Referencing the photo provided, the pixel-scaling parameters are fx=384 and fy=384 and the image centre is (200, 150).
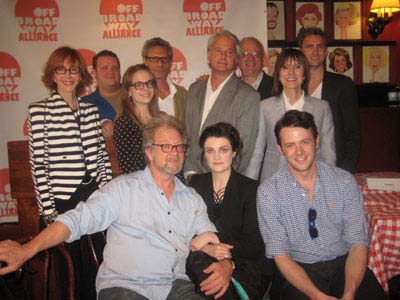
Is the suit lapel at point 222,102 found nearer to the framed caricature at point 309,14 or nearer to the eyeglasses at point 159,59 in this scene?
the eyeglasses at point 159,59

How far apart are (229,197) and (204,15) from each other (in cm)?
231

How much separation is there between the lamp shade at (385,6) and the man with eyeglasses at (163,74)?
330cm

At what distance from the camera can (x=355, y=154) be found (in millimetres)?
2869

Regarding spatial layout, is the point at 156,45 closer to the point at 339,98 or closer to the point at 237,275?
the point at 339,98

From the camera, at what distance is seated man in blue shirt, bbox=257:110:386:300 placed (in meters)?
1.97

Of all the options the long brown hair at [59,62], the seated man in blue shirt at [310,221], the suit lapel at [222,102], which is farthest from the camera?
the suit lapel at [222,102]

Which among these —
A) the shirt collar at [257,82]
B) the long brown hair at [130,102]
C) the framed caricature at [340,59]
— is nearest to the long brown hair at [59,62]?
the long brown hair at [130,102]

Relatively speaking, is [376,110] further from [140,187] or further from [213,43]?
[140,187]

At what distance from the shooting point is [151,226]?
1.96 metres

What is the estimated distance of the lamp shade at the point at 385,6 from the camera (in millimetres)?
5074

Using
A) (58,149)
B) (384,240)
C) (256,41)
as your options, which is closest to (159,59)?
(256,41)

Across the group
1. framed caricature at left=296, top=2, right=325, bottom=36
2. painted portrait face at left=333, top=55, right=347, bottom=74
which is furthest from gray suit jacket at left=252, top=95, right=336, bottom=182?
painted portrait face at left=333, top=55, right=347, bottom=74

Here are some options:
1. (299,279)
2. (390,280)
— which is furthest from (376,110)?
(299,279)

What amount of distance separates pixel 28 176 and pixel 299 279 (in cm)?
212
